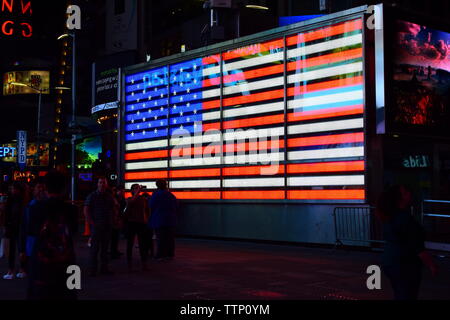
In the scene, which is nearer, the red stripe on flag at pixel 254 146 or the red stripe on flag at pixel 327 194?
the red stripe on flag at pixel 327 194

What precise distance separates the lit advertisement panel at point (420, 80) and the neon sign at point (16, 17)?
2210cm

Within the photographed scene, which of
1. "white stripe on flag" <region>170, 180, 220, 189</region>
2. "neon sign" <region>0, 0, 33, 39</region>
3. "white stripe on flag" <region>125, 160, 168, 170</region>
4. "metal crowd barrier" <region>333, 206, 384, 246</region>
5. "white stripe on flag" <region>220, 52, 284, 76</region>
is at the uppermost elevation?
"neon sign" <region>0, 0, 33, 39</region>

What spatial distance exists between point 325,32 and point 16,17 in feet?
70.6

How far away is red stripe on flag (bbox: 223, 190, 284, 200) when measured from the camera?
17.8 metres

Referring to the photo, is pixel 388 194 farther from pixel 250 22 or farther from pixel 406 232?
pixel 250 22

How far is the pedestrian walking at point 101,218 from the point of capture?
12.2m

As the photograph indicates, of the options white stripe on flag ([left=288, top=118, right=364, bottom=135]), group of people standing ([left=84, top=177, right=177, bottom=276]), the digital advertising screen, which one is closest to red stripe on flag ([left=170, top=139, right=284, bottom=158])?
white stripe on flag ([left=288, top=118, right=364, bottom=135])

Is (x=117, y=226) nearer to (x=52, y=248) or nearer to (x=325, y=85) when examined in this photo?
(x=52, y=248)

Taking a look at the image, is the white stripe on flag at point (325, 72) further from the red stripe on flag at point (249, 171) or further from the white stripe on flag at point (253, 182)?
the white stripe on flag at point (253, 182)

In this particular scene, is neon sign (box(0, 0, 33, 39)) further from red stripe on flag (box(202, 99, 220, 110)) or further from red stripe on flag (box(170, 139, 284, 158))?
red stripe on flag (box(202, 99, 220, 110))

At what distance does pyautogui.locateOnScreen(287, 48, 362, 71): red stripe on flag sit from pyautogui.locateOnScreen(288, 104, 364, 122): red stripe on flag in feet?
4.43

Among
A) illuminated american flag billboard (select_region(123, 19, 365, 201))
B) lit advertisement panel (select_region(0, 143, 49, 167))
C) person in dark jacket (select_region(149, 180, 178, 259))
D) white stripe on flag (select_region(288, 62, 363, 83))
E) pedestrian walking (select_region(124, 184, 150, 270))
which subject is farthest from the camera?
lit advertisement panel (select_region(0, 143, 49, 167))

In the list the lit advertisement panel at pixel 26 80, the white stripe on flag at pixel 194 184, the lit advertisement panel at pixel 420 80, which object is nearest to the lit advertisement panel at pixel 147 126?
the white stripe on flag at pixel 194 184

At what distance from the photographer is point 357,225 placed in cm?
1554
